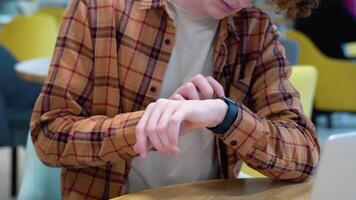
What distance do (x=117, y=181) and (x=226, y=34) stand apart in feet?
1.28

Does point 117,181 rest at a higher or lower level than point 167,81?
lower

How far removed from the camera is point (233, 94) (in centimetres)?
128

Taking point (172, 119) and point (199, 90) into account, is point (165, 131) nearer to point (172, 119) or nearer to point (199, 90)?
point (172, 119)

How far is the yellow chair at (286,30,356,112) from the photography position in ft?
14.1

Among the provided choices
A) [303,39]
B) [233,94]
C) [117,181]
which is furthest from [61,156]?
[303,39]

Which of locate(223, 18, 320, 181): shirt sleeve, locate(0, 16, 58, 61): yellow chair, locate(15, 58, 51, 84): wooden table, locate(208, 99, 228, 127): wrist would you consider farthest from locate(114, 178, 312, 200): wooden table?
locate(0, 16, 58, 61): yellow chair

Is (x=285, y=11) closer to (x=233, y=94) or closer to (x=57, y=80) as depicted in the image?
(x=233, y=94)

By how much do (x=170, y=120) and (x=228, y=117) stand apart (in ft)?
0.50

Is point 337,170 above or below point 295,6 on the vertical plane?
below

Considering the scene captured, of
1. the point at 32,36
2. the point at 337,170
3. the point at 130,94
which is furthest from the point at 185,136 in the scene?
the point at 32,36

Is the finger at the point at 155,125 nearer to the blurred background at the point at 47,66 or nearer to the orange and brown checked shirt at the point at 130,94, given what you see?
the orange and brown checked shirt at the point at 130,94

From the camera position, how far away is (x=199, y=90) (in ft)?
3.53

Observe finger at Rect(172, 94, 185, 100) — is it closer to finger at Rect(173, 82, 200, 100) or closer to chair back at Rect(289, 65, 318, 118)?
finger at Rect(173, 82, 200, 100)

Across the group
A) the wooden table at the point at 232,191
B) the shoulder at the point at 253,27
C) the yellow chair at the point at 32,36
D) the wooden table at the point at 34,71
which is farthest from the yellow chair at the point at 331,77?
the wooden table at the point at 232,191
